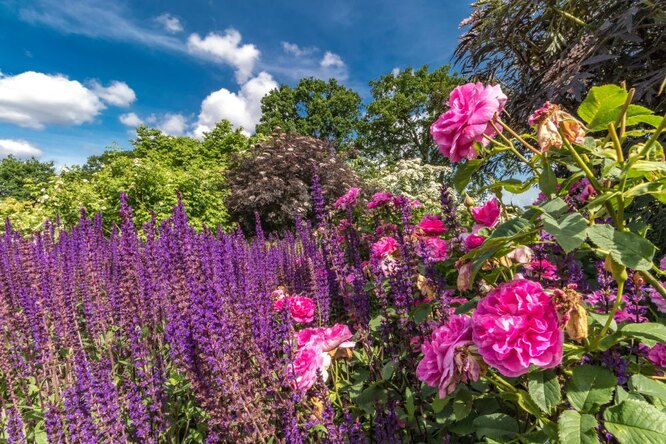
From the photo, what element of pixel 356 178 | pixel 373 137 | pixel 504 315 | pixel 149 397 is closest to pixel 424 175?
pixel 356 178

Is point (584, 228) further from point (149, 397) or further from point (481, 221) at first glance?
point (149, 397)

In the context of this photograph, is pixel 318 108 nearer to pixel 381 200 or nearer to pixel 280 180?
pixel 280 180

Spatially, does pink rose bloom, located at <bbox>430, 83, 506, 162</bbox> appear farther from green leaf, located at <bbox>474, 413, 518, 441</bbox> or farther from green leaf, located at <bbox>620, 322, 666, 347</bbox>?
green leaf, located at <bbox>474, 413, 518, 441</bbox>

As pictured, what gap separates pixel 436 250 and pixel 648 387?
105cm

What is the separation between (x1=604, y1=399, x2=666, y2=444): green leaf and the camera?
80 cm

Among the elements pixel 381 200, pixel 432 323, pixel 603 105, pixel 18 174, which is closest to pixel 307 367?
pixel 432 323

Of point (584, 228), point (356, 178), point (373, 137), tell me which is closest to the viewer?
point (584, 228)

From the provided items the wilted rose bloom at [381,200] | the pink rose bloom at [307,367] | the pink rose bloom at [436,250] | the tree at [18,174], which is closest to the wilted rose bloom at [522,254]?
the pink rose bloom at [436,250]

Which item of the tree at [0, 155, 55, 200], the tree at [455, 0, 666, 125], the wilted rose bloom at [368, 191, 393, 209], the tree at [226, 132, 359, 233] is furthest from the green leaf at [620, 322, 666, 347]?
the tree at [0, 155, 55, 200]

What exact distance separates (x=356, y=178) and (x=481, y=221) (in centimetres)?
1554

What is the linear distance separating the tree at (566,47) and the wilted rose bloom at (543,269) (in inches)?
79.6

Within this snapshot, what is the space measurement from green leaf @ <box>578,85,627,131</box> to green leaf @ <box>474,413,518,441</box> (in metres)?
0.83

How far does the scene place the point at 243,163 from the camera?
1719 cm

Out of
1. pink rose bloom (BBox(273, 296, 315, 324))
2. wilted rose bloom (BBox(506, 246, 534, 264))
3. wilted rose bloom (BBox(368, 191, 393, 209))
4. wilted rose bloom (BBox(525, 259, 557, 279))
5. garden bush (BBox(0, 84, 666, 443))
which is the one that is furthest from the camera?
wilted rose bloom (BBox(368, 191, 393, 209))
